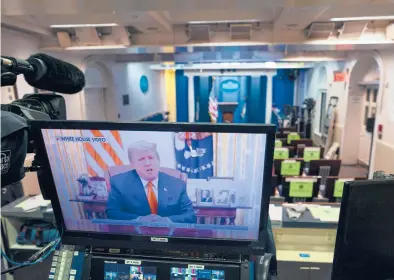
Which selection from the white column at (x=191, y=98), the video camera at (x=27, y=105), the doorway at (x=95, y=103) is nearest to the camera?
the video camera at (x=27, y=105)

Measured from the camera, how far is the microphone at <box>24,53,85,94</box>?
0.90m

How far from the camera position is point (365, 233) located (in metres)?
0.81

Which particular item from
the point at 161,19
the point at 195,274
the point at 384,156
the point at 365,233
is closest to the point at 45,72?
the point at 195,274

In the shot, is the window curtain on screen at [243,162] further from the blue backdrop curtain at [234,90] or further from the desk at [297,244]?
the blue backdrop curtain at [234,90]

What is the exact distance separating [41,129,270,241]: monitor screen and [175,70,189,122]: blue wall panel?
32.9 ft

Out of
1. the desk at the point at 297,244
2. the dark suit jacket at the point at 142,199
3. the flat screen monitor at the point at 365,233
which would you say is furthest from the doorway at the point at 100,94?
the flat screen monitor at the point at 365,233

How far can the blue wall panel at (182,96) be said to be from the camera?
11.0 metres

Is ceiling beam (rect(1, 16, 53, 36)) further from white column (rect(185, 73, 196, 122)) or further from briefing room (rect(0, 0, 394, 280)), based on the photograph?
white column (rect(185, 73, 196, 122))

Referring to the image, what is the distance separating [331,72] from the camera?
7.67 m

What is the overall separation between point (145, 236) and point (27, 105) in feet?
2.07

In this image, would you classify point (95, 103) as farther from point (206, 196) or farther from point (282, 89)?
point (282, 89)

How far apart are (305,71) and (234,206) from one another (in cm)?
1065

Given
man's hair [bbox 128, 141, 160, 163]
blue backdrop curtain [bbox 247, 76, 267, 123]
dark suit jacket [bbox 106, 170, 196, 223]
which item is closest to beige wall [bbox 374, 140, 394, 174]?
dark suit jacket [bbox 106, 170, 196, 223]

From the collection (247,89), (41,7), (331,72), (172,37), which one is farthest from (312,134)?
Result: (41,7)
